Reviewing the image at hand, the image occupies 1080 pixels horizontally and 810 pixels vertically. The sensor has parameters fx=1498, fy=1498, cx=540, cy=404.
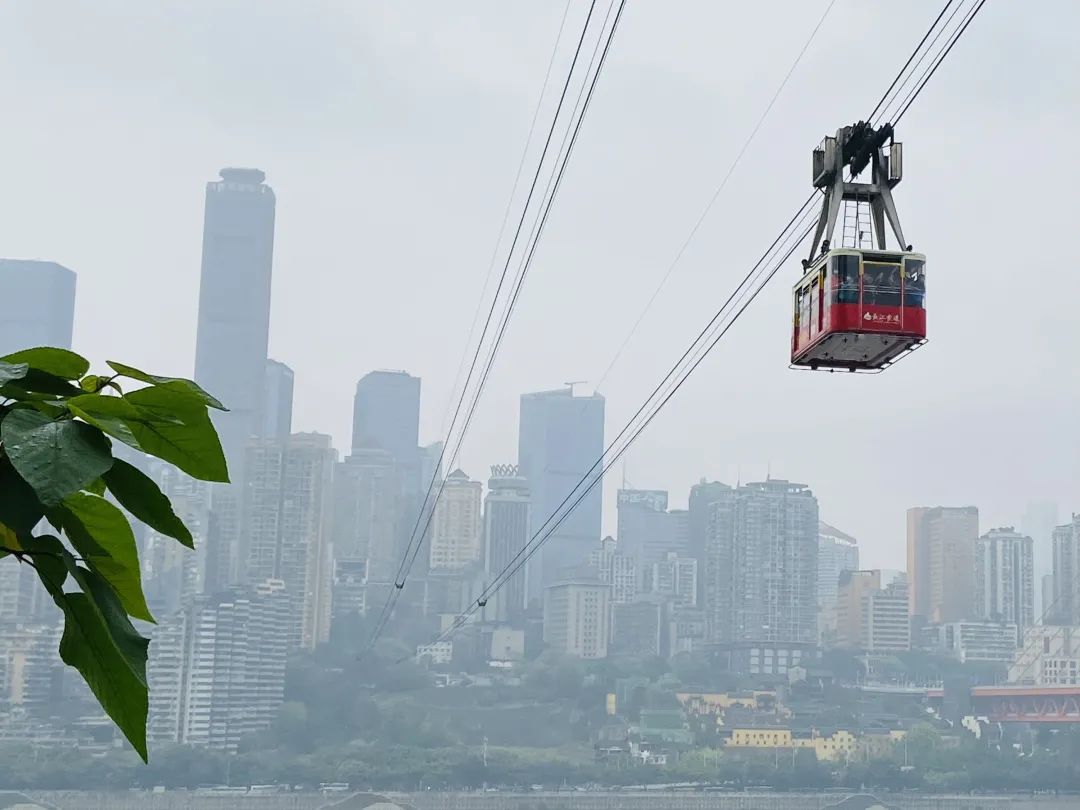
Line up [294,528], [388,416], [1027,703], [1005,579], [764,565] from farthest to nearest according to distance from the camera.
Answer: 1. [388,416]
2. [1005,579]
3. [764,565]
4. [294,528]
5. [1027,703]

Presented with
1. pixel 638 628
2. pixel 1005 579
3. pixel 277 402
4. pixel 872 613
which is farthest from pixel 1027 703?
Result: pixel 277 402

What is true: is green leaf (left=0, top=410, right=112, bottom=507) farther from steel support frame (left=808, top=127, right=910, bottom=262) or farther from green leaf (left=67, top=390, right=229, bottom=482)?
steel support frame (left=808, top=127, right=910, bottom=262)

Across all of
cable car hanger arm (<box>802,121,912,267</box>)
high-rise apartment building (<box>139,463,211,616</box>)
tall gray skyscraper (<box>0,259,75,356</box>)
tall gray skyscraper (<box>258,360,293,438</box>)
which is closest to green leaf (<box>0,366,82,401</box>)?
cable car hanger arm (<box>802,121,912,267</box>)

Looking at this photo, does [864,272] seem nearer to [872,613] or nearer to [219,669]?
[219,669]

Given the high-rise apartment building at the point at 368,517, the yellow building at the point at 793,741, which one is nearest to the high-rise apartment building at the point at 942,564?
the yellow building at the point at 793,741

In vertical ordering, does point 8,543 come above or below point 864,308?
below
